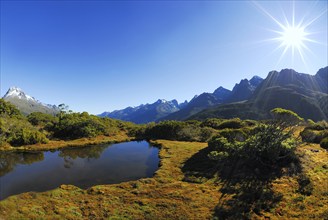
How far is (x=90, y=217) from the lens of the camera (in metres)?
20.3

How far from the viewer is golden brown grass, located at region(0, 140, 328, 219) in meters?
20.4

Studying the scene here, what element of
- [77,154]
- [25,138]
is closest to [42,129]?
[25,138]

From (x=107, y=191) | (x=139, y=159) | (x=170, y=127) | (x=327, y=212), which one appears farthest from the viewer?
(x=170, y=127)

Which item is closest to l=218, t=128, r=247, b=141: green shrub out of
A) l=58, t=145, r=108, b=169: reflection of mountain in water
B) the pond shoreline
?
l=58, t=145, r=108, b=169: reflection of mountain in water

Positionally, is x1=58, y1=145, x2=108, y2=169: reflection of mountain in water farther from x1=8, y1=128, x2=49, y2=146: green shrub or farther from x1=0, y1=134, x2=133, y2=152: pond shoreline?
x1=8, y1=128, x2=49, y2=146: green shrub

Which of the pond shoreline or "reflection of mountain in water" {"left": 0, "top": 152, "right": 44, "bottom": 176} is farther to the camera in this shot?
the pond shoreline

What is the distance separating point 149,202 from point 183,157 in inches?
802

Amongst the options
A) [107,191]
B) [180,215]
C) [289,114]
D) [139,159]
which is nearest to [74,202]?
[107,191]

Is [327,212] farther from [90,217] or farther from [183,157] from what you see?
[183,157]

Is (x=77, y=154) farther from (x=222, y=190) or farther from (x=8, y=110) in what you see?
(x=8, y=110)

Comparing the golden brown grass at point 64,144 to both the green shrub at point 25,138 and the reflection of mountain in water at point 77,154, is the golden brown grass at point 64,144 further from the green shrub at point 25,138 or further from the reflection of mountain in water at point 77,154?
the reflection of mountain in water at point 77,154

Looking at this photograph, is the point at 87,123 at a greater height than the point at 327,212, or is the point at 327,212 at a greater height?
the point at 87,123

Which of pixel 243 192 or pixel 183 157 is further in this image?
pixel 183 157

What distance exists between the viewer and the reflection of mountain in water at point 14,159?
130 feet
